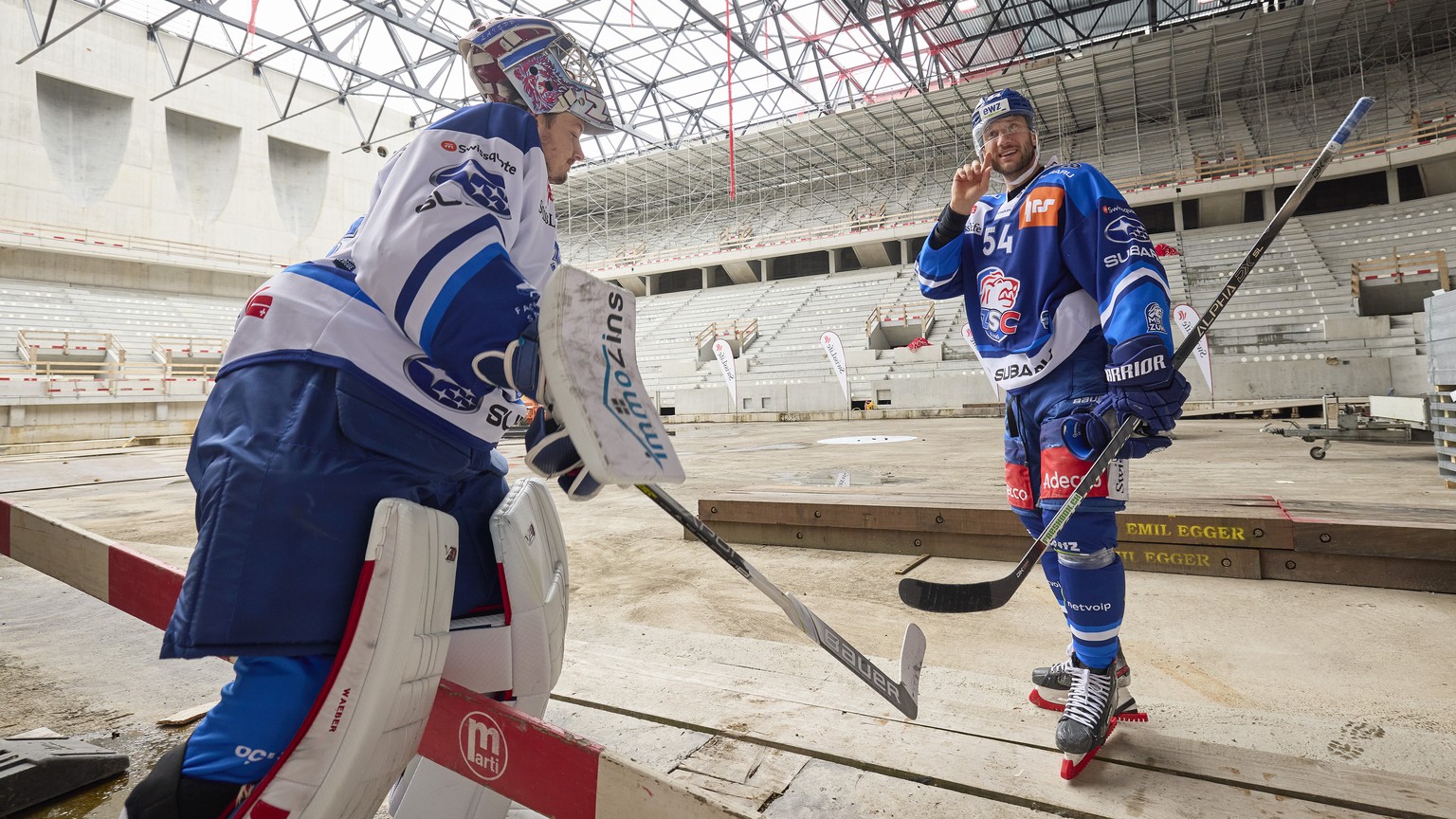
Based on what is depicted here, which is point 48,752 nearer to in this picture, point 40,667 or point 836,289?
point 40,667

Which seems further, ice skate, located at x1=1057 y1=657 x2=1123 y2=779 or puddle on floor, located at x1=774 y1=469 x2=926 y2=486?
puddle on floor, located at x1=774 y1=469 x2=926 y2=486

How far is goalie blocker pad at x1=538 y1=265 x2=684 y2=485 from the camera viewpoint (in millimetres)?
914

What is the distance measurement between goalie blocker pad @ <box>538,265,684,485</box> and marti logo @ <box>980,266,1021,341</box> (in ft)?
4.70

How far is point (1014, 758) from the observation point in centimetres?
147

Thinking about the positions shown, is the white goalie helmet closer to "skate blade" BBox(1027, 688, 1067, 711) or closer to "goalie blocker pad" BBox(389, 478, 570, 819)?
"goalie blocker pad" BBox(389, 478, 570, 819)

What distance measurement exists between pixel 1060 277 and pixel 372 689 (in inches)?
78.2

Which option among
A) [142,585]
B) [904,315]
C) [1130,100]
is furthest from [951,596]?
[1130,100]

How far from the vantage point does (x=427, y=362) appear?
1.16 meters

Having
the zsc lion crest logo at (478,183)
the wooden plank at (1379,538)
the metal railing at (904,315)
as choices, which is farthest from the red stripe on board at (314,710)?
the metal railing at (904,315)

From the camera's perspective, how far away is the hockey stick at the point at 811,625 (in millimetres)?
1402

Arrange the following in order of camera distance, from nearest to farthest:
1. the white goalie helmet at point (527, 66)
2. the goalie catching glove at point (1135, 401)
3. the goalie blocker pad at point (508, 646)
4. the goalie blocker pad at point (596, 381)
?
1. the goalie blocker pad at point (596, 381)
2. the goalie blocker pad at point (508, 646)
3. the white goalie helmet at point (527, 66)
4. the goalie catching glove at point (1135, 401)

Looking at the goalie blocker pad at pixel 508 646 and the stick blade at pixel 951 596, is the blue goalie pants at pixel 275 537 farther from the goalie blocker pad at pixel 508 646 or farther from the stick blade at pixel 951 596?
the stick blade at pixel 951 596

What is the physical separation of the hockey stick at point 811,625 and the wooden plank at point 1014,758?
90mm

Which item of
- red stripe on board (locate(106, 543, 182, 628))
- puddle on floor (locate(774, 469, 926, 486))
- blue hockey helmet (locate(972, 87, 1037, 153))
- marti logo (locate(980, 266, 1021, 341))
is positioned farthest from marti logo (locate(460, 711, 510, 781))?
puddle on floor (locate(774, 469, 926, 486))
